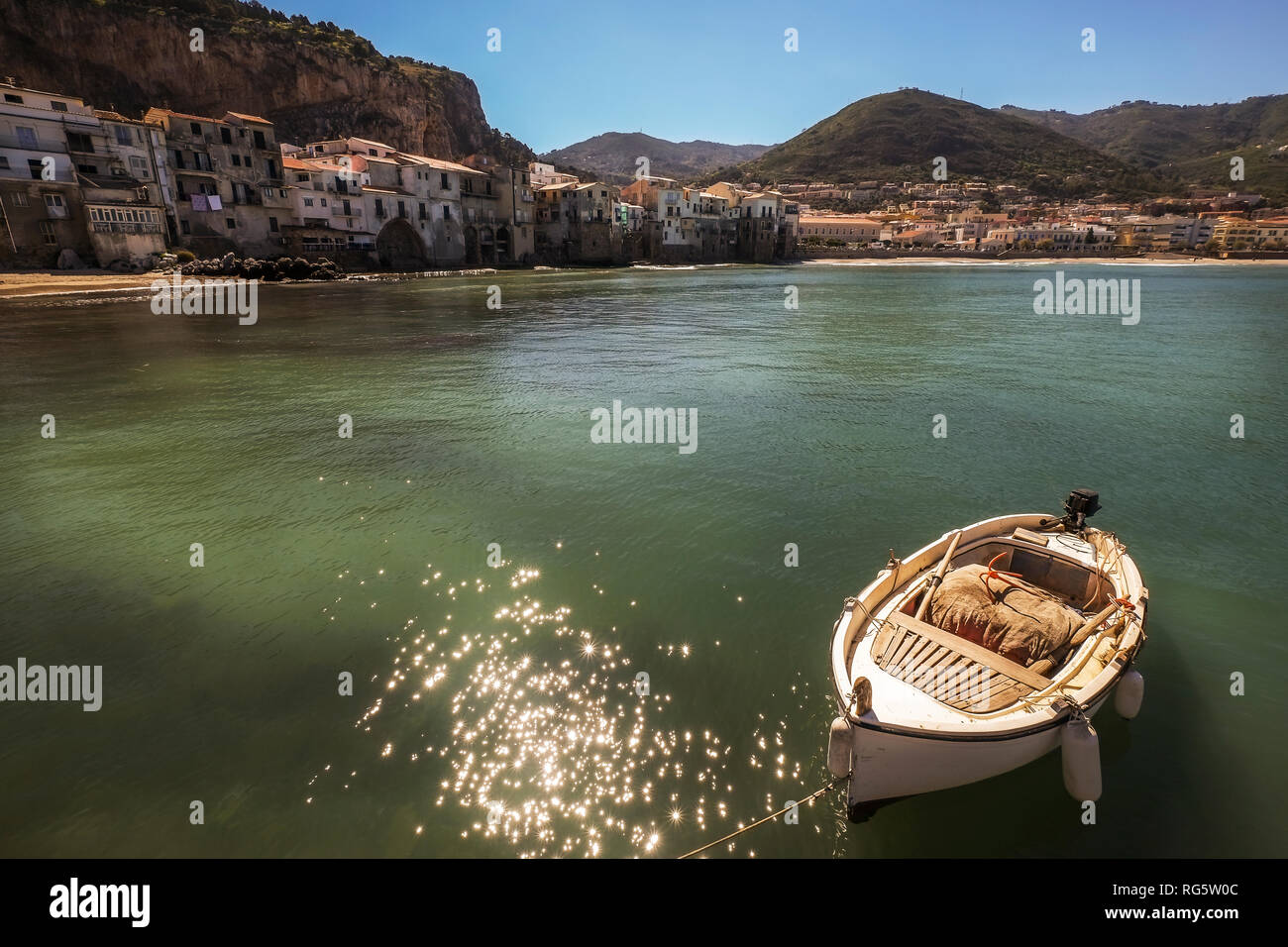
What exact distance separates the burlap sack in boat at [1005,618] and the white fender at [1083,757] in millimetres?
1327

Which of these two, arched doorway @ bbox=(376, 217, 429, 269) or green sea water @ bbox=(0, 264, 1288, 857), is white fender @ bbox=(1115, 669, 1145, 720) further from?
arched doorway @ bbox=(376, 217, 429, 269)

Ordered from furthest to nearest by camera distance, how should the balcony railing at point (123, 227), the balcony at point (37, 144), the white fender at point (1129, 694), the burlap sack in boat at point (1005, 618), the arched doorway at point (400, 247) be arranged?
the arched doorway at point (400, 247), the balcony railing at point (123, 227), the balcony at point (37, 144), the burlap sack in boat at point (1005, 618), the white fender at point (1129, 694)

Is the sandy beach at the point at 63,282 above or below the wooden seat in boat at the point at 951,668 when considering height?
above

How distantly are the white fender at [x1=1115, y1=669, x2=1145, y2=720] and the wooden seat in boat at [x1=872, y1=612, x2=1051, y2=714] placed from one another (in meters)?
1.12

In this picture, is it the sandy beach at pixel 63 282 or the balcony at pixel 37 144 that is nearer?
the sandy beach at pixel 63 282

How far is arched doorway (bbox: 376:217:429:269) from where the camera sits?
8281 centimetres

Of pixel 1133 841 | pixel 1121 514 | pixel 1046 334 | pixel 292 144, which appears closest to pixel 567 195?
pixel 292 144

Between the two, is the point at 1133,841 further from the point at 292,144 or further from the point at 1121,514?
the point at 292,144

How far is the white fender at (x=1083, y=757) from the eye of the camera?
6070 millimetres

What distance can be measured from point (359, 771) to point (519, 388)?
18.8 m

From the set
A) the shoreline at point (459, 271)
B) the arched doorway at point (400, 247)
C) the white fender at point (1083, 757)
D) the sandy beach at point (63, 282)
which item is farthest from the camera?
the arched doorway at point (400, 247)

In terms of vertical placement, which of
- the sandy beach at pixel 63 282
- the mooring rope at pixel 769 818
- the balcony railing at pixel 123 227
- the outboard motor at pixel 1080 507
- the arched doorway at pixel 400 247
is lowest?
the mooring rope at pixel 769 818

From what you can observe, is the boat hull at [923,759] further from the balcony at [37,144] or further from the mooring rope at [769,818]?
the balcony at [37,144]

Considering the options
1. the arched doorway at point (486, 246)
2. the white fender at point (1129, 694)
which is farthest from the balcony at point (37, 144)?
the white fender at point (1129, 694)
